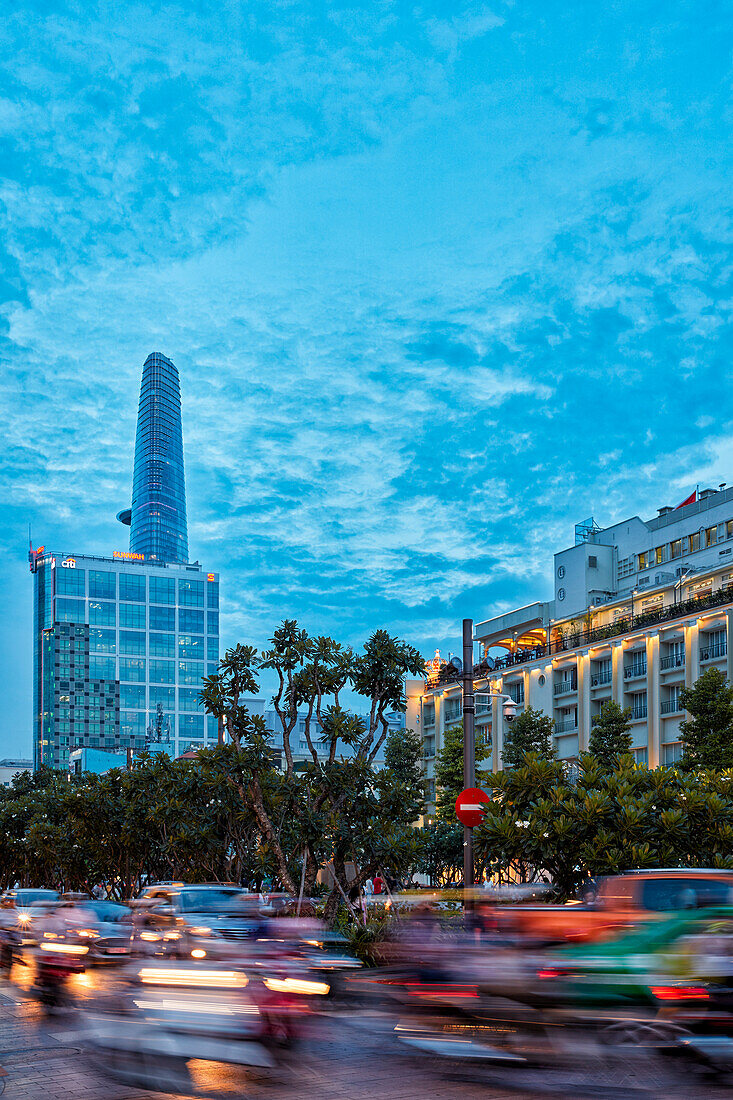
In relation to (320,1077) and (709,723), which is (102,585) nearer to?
(709,723)

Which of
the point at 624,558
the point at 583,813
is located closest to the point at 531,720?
the point at 624,558

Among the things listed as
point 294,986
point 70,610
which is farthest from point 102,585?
point 294,986

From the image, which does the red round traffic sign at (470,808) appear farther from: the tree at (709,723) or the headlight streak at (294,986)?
the tree at (709,723)

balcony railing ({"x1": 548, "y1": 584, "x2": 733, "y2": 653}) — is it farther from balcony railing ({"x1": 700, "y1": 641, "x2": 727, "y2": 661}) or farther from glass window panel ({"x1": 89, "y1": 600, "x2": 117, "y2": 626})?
glass window panel ({"x1": 89, "y1": 600, "x2": 117, "y2": 626})

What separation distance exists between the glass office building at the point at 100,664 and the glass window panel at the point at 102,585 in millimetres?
178

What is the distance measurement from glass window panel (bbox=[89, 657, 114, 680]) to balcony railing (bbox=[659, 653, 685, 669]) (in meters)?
147

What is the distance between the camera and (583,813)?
27.9 meters

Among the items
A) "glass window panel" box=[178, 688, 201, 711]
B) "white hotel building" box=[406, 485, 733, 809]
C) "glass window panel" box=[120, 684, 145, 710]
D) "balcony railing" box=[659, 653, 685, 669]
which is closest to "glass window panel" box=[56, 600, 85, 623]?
"glass window panel" box=[120, 684, 145, 710]

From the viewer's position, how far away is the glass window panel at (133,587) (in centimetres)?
19638

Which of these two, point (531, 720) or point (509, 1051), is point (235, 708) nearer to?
point (509, 1051)

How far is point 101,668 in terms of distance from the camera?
19438 cm

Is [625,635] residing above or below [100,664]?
above

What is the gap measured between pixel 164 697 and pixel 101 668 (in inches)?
486

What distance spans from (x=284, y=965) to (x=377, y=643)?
54.4ft
